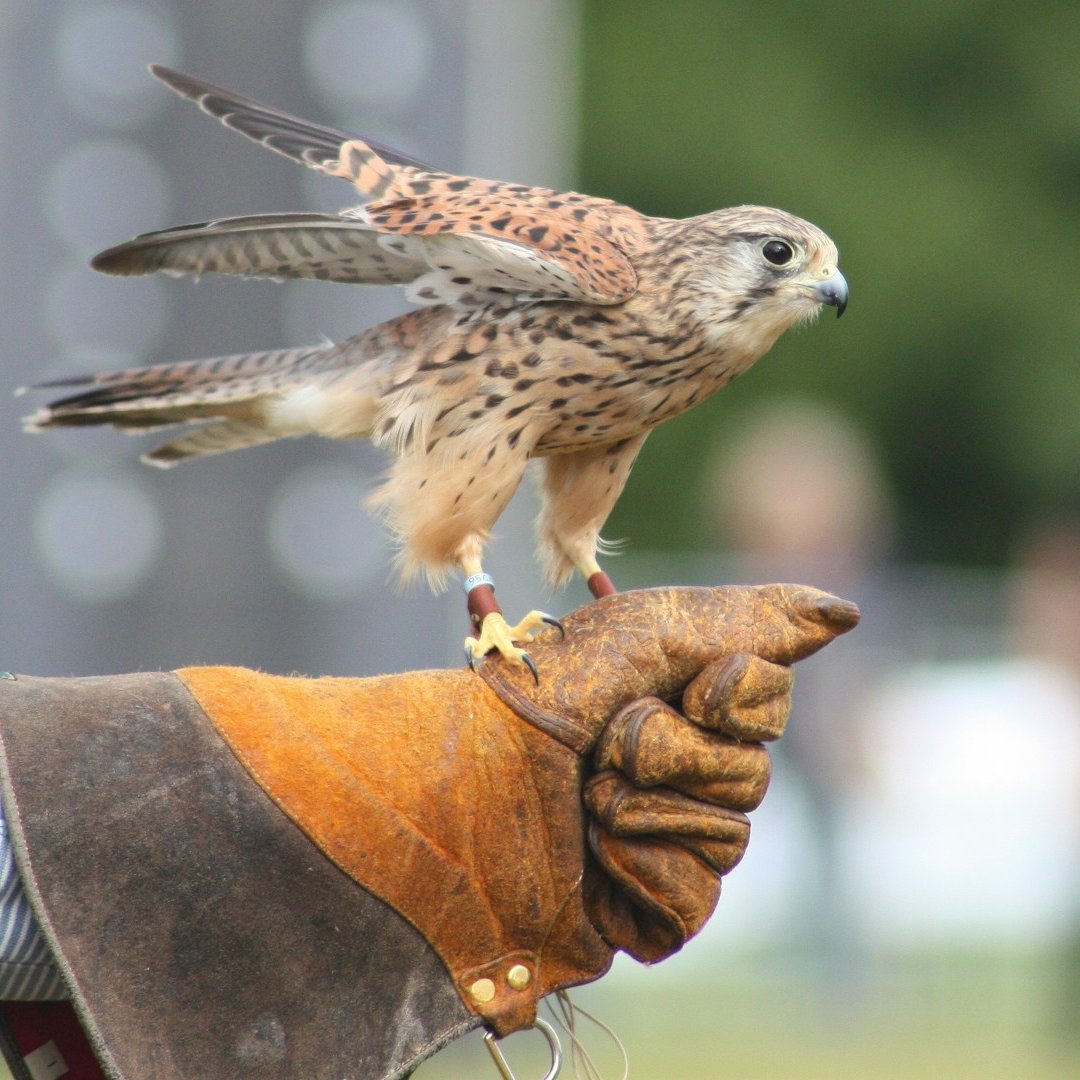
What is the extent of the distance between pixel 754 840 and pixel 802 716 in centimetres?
98

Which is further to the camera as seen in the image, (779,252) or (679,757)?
(779,252)

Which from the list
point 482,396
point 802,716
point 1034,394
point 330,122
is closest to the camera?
point 482,396

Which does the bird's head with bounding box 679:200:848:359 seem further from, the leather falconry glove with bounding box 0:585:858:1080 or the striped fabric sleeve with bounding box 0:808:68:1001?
the striped fabric sleeve with bounding box 0:808:68:1001

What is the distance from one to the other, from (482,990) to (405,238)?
1194 mm

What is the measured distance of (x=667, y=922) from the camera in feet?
7.62

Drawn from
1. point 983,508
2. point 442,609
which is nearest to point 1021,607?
point 442,609

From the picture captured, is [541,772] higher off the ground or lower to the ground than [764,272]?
lower

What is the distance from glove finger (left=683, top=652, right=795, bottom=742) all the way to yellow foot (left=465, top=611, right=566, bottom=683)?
0.20m

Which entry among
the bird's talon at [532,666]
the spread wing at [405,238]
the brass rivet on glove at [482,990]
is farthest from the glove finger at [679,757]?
the spread wing at [405,238]

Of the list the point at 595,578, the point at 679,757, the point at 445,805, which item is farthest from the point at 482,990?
the point at 595,578

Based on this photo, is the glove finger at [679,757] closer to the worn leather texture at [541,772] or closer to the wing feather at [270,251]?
the worn leather texture at [541,772]

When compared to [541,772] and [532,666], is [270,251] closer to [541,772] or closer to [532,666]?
[532,666]

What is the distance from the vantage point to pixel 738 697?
2287mm

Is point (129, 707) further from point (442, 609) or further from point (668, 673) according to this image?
point (442, 609)
